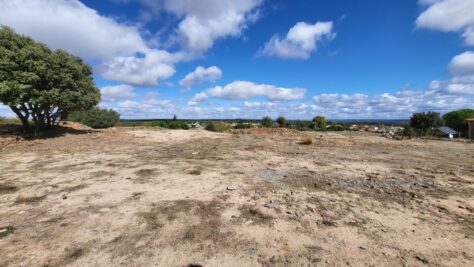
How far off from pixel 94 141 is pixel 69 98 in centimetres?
253

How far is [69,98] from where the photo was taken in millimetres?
13133

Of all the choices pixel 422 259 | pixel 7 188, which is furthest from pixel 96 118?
pixel 422 259

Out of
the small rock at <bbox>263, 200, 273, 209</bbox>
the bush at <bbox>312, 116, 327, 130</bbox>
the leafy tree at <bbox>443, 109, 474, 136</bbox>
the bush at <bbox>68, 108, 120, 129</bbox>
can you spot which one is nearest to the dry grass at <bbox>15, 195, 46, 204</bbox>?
the small rock at <bbox>263, 200, 273, 209</bbox>

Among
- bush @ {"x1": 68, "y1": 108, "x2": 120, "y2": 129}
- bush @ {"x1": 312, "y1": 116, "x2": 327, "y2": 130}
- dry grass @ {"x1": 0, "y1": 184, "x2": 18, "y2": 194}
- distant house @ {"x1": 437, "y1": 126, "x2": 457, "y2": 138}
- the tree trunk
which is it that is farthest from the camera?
bush @ {"x1": 312, "y1": 116, "x2": 327, "y2": 130}

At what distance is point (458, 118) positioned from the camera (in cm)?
3086

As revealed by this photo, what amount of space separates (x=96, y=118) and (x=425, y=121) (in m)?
33.7

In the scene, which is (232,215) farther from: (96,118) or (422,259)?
(96,118)

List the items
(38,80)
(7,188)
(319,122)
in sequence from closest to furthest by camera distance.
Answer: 1. (7,188)
2. (38,80)
3. (319,122)

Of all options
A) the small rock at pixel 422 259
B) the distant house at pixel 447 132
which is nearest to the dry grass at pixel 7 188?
the small rock at pixel 422 259

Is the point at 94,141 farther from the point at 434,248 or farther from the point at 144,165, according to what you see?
the point at 434,248

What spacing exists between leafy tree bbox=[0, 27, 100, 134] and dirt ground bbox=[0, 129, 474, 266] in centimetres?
552

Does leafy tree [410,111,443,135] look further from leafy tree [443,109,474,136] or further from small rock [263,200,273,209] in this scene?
small rock [263,200,273,209]

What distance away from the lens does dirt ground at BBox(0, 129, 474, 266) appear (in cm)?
315

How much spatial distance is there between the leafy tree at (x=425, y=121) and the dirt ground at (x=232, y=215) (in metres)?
21.6
